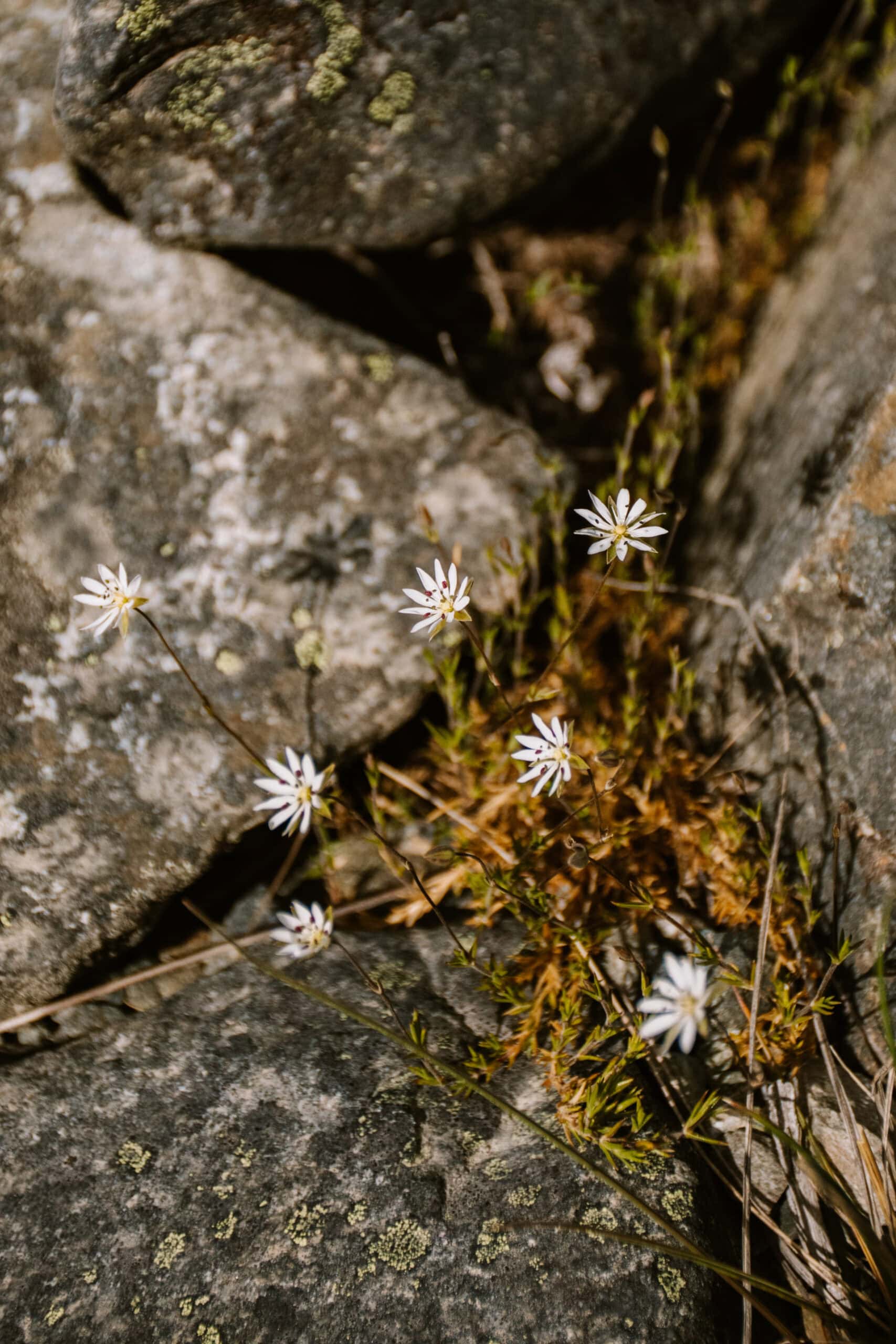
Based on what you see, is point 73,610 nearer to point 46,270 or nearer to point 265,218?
point 46,270

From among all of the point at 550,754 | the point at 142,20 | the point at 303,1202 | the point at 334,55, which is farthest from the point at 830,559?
the point at 142,20

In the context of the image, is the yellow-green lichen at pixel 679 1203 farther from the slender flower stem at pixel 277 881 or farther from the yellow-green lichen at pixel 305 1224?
the slender flower stem at pixel 277 881

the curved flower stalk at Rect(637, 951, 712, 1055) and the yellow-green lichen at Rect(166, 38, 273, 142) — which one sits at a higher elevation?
the yellow-green lichen at Rect(166, 38, 273, 142)

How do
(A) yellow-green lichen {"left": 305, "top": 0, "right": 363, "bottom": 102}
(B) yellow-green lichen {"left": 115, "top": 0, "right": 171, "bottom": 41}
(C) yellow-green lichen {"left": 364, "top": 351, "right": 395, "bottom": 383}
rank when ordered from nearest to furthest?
1. (B) yellow-green lichen {"left": 115, "top": 0, "right": 171, "bottom": 41}
2. (A) yellow-green lichen {"left": 305, "top": 0, "right": 363, "bottom": 102}
3. (C) yellow-green lichen {"left": 364, "top": 351, "right": 395, "bottom": 383}

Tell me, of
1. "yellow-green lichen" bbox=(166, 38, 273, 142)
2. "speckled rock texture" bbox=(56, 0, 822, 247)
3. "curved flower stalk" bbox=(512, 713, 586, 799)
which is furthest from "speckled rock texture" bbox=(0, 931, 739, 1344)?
"yellow-green lichen" bbox=(166, 38, 273, 142)

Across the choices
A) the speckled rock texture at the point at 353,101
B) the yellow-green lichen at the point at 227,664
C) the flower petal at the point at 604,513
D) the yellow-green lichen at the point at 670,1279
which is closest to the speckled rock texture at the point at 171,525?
the yellow-green lichen at the point at 227,664

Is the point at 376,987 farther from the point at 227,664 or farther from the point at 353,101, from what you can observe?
the point at 353,101

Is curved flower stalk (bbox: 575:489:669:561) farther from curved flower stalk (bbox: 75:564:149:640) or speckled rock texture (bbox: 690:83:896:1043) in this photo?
curved flower stalk (bbox: 75:564:149:640)
